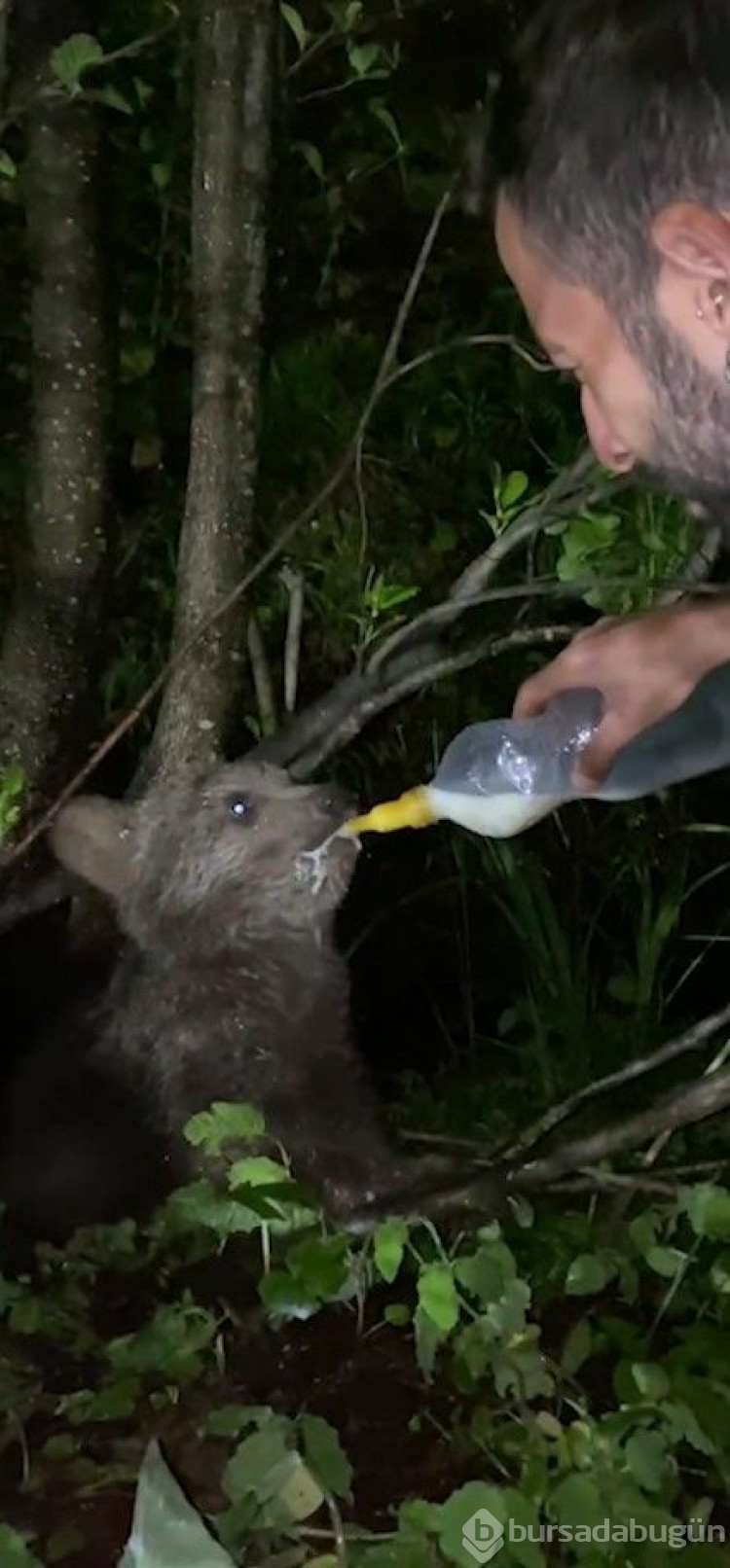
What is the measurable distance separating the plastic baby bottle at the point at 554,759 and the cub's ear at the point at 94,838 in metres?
0.52

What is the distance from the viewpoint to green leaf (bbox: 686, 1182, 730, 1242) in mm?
1457

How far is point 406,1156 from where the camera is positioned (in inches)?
72.4

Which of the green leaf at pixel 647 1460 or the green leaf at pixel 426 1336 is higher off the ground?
the green leaf at pixel 426 1336

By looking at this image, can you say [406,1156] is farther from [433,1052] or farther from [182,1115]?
[433,1052]

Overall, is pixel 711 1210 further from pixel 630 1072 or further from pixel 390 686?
pixel 390 686

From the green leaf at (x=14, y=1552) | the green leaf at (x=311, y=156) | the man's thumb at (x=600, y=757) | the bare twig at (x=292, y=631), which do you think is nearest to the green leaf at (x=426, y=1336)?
the green leaf at (x=14, y=1552)

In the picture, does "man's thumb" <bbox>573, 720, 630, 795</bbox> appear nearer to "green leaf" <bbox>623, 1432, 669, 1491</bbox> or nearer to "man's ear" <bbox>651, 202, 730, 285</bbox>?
"man's ear" <bbox>651, 202, 730, 285</bbox>

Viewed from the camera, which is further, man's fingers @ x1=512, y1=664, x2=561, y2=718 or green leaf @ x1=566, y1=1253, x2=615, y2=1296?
green leaf @ x1=566, y1=1253, x2=615, y2=1296

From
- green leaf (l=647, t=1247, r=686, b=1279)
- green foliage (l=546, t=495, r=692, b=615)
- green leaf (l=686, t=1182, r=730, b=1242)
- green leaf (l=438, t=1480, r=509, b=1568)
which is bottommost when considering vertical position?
green leaf (l=647, t=1247, r=686, b=1279)

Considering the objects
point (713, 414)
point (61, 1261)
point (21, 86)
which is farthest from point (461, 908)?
point (713, 414)

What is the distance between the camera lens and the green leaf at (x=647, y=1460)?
1.34 meters

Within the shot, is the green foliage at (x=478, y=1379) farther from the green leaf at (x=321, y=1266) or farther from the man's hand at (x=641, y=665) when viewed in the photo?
the man's hand at (x=641, y=665)

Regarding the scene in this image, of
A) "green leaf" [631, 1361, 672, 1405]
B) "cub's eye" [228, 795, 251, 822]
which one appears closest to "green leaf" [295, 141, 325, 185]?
"cub's eye" [228, 795, 251, 822]

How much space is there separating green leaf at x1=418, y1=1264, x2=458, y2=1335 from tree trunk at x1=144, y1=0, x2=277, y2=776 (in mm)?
738
